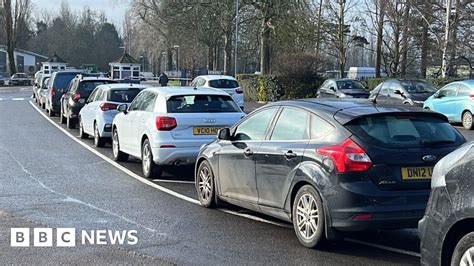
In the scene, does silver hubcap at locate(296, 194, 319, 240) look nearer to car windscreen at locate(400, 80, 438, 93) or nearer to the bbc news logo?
the bbc news logo

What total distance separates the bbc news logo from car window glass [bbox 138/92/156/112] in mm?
4195

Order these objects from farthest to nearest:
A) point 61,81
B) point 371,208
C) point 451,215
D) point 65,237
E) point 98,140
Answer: point 61,81 < point 98,140 < point 65,237 < point 371,208 < point 451,215

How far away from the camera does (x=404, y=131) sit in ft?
21.0

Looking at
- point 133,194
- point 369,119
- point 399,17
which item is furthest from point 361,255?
point 399,17

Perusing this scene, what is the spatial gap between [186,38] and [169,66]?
95.6ft

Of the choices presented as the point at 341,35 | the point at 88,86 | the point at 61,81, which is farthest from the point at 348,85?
the point at 341,35

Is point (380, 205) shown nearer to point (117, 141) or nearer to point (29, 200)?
point (29, 200)

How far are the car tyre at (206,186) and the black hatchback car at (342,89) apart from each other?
1889cm

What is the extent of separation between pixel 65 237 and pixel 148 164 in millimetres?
4010

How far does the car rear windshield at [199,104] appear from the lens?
1056 centimetres

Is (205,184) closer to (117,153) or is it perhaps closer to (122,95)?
(117,153)

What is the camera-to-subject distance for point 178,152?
404 inches

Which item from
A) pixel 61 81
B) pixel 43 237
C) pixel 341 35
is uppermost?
pixel 341 35

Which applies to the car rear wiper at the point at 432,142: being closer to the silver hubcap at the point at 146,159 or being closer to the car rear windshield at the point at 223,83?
the silver hubcap at the point at 146,159
